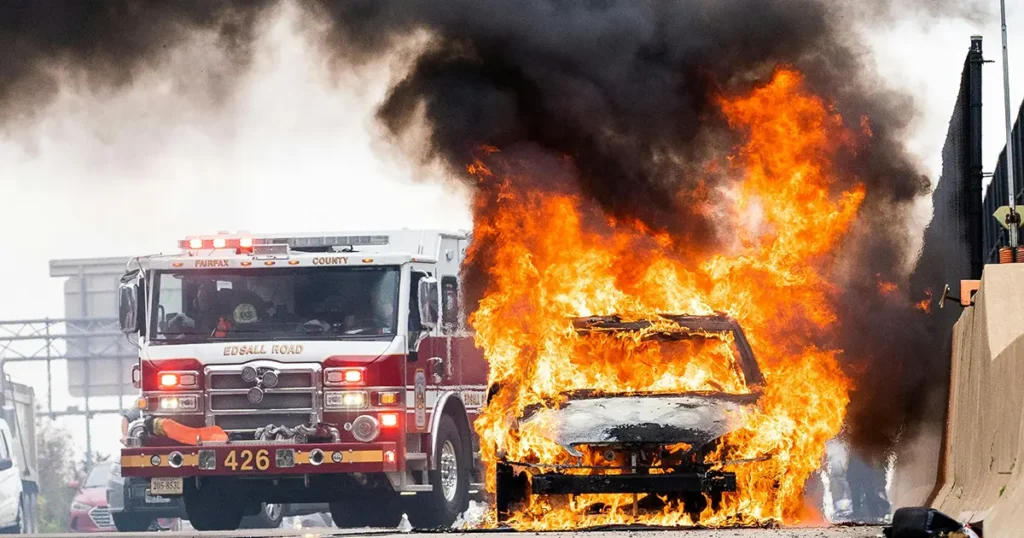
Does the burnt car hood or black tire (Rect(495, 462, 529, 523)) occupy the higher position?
the burnt car hood

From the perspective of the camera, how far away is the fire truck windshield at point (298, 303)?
56.1 feet

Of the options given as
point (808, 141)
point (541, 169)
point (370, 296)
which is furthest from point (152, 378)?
point (808, 141)

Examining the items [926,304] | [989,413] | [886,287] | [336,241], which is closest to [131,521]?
[336,241]

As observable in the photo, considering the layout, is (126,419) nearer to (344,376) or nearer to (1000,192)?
(344,376)

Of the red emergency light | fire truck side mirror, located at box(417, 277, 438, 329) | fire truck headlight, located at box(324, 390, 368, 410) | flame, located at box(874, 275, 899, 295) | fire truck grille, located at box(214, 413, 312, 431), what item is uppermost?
the red emergency light

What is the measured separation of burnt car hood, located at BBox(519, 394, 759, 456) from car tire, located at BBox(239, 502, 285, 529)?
8644 mm

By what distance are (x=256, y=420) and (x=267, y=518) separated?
4.20 m

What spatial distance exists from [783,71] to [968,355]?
7.05 metres

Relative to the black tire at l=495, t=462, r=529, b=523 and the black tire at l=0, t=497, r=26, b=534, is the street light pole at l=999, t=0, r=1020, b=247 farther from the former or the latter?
the black tire at l=0, t=497, r=26, b=534

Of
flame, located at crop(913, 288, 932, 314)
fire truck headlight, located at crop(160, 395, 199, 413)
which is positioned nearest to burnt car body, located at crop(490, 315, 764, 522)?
fire truck headlight, located at crop(160, 395, 199, 413)

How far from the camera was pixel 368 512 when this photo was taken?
1900 cm

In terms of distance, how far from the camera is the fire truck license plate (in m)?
17.0

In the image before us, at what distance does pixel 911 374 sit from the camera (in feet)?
66.6

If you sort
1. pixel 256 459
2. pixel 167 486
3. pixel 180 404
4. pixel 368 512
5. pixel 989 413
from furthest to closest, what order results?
pixel 368 512 < pixel 180 404 < pixel 167 486 < pixel 256 459 < pixel 989 413
